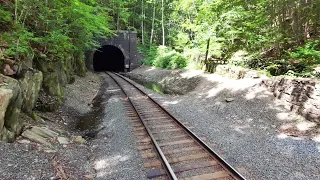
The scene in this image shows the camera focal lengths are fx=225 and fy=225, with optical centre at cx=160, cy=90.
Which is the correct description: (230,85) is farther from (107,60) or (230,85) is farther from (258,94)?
(107,60)

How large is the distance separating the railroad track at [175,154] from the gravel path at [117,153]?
248mm

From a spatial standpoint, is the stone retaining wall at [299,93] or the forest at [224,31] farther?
the forest at [224,31]

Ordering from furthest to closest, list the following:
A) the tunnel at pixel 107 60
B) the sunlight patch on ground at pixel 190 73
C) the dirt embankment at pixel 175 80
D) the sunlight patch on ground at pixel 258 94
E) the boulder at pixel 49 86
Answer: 1. the tunnel at pixel 107 60
2. the sunlight patch on ground at pixel 190 73
3. the dirt embankment at pixel 175 80
4. the sunlight patch on ground at pixel 258 94
5. the boulder at pixel 49 86

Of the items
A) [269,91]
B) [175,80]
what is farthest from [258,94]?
[175,80]

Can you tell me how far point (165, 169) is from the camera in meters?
5.12

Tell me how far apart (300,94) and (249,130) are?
2321mm

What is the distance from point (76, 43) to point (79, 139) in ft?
31.9

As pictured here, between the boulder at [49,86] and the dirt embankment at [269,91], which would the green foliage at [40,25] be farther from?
the dirt embankment at [269,91]

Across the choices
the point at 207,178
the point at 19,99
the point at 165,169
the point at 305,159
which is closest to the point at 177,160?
the point at 165,169

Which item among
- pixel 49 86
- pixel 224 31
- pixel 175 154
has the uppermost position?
pixel 224 31

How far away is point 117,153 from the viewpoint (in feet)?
19.8

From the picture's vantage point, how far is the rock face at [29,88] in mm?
6881

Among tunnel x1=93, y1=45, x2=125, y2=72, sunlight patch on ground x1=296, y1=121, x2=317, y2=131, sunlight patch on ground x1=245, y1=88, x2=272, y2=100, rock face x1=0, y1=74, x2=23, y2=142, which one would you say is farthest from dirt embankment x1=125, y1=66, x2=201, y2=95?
tunnel x1=93, y1=45, x2=125, y2=72

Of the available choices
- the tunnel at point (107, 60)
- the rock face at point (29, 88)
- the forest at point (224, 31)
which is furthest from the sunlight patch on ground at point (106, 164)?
the tunnel at point (107, 60)
